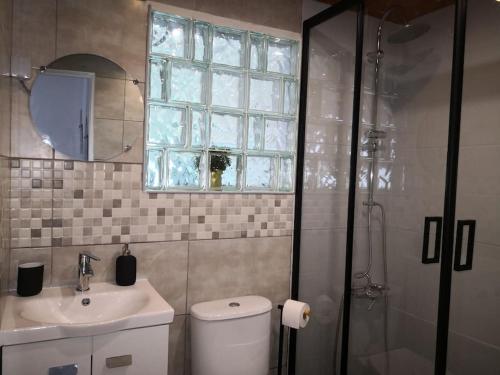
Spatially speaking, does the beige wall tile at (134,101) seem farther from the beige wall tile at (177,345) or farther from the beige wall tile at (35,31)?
the beige wall tile at (177,345)

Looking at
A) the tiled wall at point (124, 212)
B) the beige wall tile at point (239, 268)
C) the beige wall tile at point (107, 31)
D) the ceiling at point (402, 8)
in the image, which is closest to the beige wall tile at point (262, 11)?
the tiled wall at point (124, 212)

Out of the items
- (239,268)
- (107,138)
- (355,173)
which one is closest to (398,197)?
(355,173)

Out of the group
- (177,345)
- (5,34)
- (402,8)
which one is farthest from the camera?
(177,345)

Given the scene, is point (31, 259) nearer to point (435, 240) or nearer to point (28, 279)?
point (28, 279)

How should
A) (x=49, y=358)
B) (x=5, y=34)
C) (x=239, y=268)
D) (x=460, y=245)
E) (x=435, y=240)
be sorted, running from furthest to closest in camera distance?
(x=239, y=268), (x=435, y=240), (x=460, y=245), (x=5, y=34), (x=49, y=358)

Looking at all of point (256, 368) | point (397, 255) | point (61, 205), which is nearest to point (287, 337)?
point (256, 368)

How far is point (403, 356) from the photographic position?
6.04 feet

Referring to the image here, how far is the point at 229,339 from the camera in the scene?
1770 millimetres

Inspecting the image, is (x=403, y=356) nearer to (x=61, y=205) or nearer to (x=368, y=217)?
(x=368, y=217)

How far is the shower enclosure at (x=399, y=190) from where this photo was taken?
1.55 meters

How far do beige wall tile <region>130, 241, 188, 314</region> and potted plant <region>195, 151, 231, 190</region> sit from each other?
344 millimetres

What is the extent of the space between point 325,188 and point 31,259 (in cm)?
149

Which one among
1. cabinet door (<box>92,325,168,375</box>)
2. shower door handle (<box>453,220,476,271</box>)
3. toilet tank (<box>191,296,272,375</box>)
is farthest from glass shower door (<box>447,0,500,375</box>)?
cabinet door (<box>92,325,168,375</box>)

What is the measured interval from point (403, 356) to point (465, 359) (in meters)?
0.27
